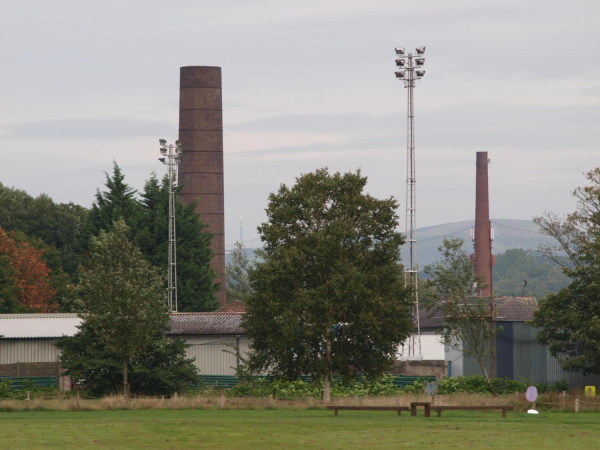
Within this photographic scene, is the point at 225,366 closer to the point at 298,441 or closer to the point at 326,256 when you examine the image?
the point at 326,256

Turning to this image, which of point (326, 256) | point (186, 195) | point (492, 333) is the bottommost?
point (492, 333)

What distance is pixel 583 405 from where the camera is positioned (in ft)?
128

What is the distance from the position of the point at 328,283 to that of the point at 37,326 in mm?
24186

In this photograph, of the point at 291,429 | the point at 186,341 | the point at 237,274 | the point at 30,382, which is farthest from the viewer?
the point at 237,274

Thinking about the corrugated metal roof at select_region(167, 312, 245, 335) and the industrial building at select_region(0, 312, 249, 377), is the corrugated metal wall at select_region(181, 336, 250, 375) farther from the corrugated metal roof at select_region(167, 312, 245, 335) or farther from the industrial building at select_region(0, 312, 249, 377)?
the corrugated metal roof at select_region(167, 312, 245, 335)

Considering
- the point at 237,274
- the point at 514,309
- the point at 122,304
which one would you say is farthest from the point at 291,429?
the point at 237,274

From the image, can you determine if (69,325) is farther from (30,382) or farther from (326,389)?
(326,389)

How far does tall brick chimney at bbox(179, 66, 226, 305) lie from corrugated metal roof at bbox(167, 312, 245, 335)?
32695 mm

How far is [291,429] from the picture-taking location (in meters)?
30.5

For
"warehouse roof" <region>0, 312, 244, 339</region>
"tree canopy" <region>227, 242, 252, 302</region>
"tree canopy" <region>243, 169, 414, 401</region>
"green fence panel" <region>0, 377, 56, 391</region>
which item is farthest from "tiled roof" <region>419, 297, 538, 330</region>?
"tree canopy" <region>227, 242, 252, 302</region>

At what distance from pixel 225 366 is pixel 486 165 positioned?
163 ft

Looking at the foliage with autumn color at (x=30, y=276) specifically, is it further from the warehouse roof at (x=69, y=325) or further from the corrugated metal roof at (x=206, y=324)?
the corrugated metal roof at (x=206, y=324)

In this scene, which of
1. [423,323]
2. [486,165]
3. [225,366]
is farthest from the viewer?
[486,165]

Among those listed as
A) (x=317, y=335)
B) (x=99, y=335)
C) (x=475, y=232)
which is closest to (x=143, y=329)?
(x=99, y=335)
